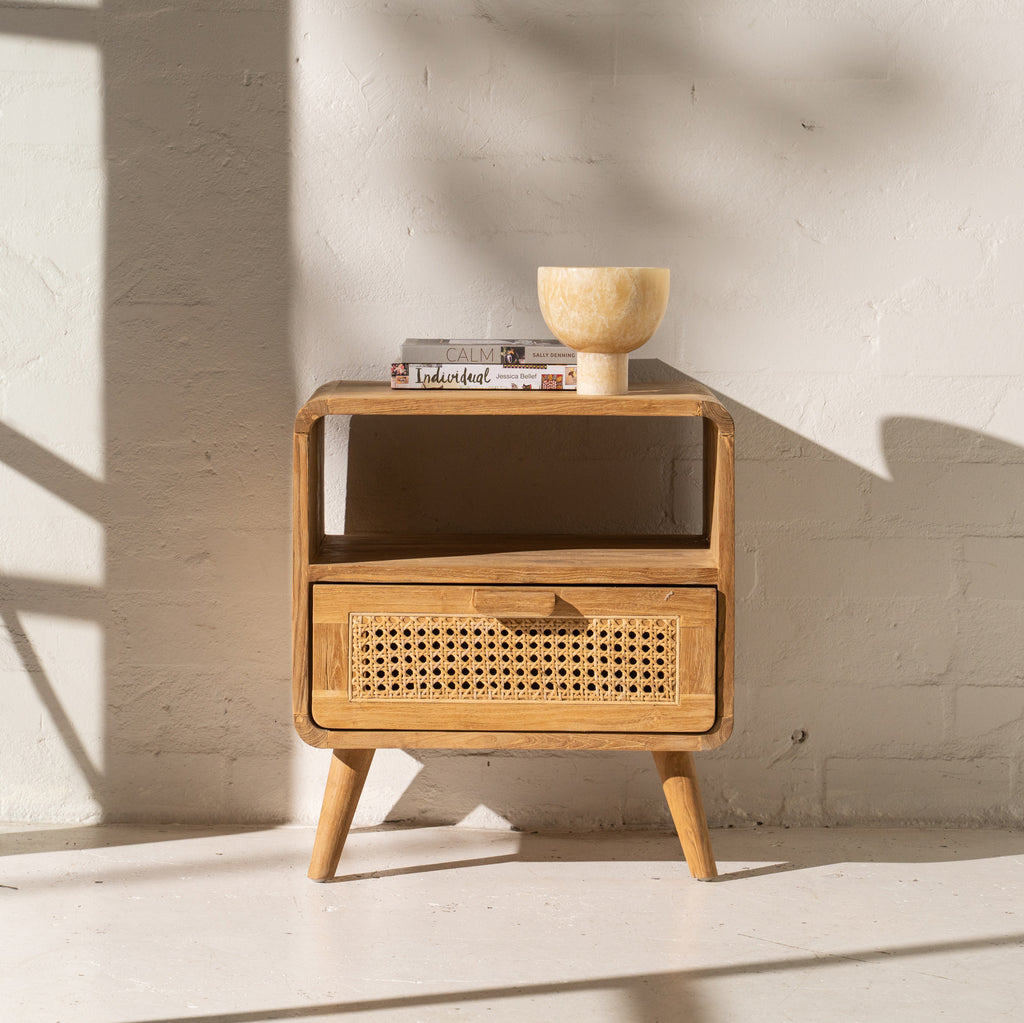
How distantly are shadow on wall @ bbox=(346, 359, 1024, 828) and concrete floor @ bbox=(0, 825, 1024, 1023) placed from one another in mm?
79

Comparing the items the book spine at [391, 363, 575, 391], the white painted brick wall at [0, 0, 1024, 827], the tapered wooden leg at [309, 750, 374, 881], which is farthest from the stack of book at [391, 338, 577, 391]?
the tapered wooden leg at [309, 750, 374, 881]

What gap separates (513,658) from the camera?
5.76 feet

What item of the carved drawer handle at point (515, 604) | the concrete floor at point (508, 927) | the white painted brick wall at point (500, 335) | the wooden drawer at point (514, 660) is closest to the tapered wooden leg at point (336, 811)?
the concrete floor at point (508, 927)

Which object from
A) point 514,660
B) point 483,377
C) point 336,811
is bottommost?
point 336,811

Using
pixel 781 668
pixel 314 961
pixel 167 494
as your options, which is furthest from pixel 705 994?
pixel 167 494

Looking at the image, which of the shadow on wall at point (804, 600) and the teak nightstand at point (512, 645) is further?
the shadow on wall at point (804, 600)

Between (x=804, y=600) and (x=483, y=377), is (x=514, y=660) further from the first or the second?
(x=804, y=600)

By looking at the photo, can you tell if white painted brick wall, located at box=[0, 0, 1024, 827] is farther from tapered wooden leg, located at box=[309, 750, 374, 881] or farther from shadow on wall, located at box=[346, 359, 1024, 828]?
tapered wooden leg, located at box=[309, 750, 374, 881]

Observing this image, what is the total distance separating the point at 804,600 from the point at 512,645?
0.62 m

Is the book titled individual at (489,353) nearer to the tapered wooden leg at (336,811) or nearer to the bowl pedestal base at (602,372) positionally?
the bowl pedestal base at (602,372)

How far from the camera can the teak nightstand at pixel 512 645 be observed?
1.74 metres

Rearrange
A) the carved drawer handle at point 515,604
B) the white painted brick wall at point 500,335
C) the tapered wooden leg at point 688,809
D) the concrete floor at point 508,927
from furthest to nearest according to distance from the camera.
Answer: the white painted brick wall at point 500,335
the tapered wooden leg at point 688,809
the carved drawer handle at point 515,604
the concrete floor at point 508,927

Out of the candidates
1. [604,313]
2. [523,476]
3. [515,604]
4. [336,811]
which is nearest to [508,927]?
[336,811]

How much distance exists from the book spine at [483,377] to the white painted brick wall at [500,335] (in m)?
0.25
